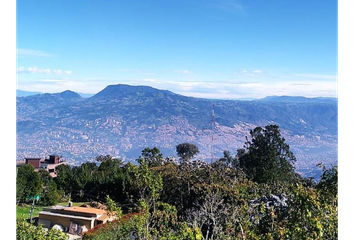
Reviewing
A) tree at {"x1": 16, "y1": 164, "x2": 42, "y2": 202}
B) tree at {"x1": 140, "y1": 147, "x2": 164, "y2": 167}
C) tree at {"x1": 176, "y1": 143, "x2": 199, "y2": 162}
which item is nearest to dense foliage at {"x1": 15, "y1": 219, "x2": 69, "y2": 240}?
tree at {"x1": 16, "y1": 164, "x2": 42, "y2": 202}

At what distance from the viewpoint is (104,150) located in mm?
99625

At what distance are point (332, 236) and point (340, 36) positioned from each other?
102 inches

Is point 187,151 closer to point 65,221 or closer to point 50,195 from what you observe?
point 50,195

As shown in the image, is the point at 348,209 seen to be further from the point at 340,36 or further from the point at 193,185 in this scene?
the point at 193,185

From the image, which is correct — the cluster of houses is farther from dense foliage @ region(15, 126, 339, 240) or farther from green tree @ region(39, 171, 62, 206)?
green tree @ region(39, 171, 62, 206)

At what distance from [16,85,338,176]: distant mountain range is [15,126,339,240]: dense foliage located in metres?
52.5

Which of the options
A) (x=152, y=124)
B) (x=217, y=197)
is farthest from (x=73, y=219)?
(x=152, y=124)

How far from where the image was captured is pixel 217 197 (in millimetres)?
10789

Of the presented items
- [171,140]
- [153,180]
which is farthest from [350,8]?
[171,140]

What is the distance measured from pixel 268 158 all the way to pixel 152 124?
9999 centimetres

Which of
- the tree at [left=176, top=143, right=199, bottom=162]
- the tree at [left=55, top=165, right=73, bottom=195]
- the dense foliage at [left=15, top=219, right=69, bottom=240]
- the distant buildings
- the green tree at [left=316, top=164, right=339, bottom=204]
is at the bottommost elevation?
the distant buildings

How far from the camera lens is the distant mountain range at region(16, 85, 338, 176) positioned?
9231cm

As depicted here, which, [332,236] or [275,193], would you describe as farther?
[275,193]

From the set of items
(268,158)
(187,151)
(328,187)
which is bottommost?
(187,151)
